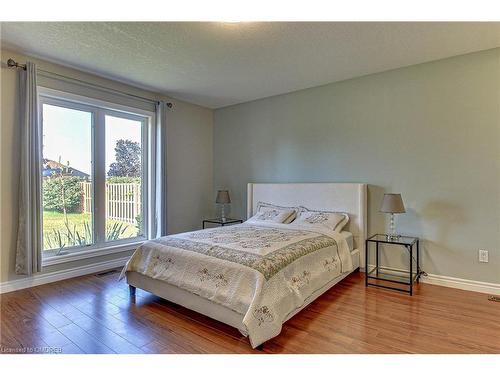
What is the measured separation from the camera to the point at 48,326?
222 centimetres

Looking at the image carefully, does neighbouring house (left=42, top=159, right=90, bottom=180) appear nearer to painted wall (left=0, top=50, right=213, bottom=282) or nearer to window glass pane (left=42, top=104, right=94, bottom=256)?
window glass pane (left=42, top=104, right=94, bottom=256)

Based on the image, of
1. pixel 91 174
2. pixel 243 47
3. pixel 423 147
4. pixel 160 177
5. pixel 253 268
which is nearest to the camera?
pixel 253 268

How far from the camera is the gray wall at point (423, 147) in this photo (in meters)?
2.87

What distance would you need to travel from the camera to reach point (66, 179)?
347 centimetres

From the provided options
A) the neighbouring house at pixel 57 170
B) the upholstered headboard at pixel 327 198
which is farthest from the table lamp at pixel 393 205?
the neighbouring house at pixel 57 170

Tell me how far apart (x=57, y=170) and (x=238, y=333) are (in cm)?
291

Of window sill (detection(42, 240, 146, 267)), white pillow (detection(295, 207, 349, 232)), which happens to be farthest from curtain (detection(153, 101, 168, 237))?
white pillow (detection(295, 207, 349, 232))

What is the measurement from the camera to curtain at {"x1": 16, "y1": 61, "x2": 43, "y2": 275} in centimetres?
294

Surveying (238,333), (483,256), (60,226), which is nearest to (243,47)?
(238,333)

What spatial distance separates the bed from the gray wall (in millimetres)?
488

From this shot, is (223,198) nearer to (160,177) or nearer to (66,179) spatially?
(160,177)

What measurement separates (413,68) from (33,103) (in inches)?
168

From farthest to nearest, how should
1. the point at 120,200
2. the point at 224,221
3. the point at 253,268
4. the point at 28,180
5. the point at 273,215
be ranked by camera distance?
the point at 224,221 < the point at 120,200 < the point at 273,215 < the point at 28,180 < the point at 253,268
